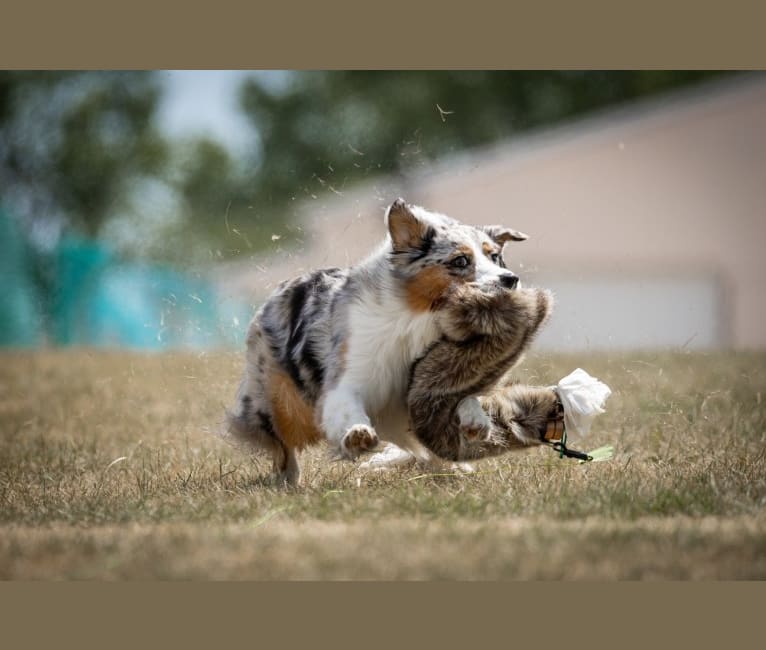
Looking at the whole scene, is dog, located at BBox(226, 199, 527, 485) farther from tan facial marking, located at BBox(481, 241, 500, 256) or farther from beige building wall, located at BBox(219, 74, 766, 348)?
beige building wall, located at BBox(219, 74, 766, 348)

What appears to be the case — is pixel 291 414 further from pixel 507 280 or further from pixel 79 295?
pixel 79 295

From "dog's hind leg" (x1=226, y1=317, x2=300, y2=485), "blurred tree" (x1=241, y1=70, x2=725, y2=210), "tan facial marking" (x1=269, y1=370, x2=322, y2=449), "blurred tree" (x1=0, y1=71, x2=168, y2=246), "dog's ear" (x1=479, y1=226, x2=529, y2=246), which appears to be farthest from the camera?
"blurred tree" (x1=241, y1=70, x2=725, y2=210)

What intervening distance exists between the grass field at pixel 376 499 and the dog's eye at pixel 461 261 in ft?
4.09

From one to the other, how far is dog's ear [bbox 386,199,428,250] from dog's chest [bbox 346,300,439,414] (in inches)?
13.6

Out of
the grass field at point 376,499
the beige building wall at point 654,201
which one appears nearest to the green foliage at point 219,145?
the beige building wall at point 654,201

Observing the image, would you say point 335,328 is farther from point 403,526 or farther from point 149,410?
point 149,410

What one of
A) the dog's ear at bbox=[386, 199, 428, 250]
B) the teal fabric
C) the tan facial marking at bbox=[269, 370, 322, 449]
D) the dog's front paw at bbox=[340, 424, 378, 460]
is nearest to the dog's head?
the dog's ear at bbox=[386, 199, 428, 250]

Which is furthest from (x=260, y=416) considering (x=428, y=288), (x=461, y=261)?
(x=461, y=261)

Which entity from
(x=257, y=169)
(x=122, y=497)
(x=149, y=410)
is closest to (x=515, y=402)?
(x=122, y=497)

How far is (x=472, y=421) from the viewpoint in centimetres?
Answer: 538

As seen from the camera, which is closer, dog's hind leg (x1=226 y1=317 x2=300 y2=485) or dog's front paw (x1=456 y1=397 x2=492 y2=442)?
dog's front paw (x1=456 y1=397 x2=492 y2=442)

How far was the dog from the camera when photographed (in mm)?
5488

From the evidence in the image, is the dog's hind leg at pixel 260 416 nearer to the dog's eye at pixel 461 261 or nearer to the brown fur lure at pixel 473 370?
the brown fur lure at pixel 473 370

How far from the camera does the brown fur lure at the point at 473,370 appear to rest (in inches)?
212
